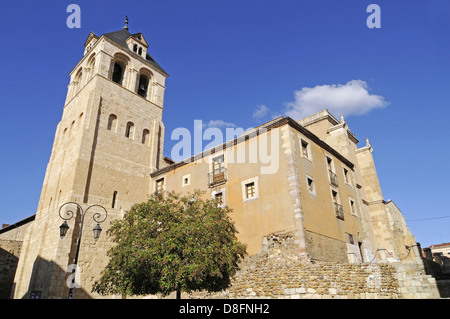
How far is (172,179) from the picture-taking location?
22.0 m

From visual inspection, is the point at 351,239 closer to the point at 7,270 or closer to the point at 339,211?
the point at 339,211

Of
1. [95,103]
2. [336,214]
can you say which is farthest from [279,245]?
[95,103]

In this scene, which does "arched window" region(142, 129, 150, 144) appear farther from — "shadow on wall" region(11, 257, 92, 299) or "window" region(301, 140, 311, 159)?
"window" region(301, 140, 311, 159)

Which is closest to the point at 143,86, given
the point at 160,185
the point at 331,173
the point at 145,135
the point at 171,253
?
the point at 145,135

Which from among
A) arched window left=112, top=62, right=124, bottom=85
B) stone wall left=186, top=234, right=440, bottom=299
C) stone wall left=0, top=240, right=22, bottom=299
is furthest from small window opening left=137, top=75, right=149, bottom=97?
stone wall left=186, top=234, right=440, bottom=299

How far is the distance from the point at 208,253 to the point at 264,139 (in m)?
7.46

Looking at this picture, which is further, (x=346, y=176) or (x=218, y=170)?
(x=346, y=176)

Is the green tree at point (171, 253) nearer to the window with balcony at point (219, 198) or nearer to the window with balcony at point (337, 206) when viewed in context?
the window with balcony at point (219, 198)

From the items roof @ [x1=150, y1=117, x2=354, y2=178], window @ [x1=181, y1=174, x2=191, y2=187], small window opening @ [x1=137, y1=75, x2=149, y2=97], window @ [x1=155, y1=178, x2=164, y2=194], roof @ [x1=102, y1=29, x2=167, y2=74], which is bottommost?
window @ [x1=181, y1=174, x2=191, y2=187]

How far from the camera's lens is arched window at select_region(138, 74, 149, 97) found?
28016 millimetres

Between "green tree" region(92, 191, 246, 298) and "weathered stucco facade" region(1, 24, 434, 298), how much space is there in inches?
84.8

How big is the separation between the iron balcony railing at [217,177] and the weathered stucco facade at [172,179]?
77mm

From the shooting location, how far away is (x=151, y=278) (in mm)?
12891

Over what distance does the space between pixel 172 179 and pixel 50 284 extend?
963cm
